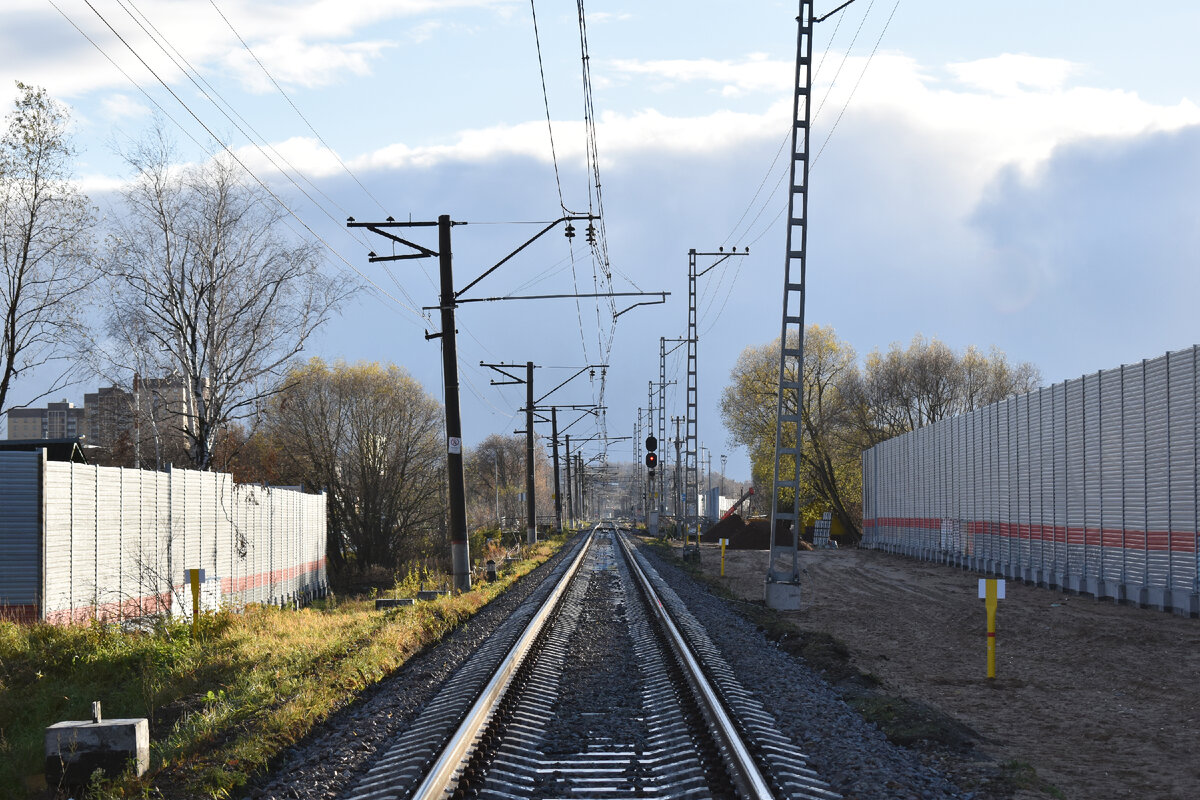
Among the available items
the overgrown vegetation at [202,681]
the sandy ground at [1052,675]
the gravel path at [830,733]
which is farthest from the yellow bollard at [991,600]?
the overgrown vegetation at [202,681]

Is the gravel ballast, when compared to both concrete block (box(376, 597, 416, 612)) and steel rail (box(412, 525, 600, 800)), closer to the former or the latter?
steel rail (box(412, 525, 600, 800))

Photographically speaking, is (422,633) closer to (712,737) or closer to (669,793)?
(712,737)

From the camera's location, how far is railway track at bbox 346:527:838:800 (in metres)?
7.22

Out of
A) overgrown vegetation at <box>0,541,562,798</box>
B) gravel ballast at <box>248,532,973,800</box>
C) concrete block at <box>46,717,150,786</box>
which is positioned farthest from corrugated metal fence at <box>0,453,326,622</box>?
concrete block at <box>46,717,150,786</box>

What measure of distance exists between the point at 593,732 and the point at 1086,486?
21.8 m

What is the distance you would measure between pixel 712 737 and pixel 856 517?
248 feet

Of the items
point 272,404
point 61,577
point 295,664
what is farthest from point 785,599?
point 272,404

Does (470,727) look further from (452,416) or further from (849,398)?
(849,398)

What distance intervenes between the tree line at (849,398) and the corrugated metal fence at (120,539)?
4966cm

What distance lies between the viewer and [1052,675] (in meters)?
13.1

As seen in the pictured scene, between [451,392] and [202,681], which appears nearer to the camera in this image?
[202,681]

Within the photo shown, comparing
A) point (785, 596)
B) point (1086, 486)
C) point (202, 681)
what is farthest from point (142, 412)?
point (1086, 486)

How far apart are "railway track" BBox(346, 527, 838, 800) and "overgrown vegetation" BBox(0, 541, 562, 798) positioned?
113 centimetres

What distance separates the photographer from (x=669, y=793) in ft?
23.4
